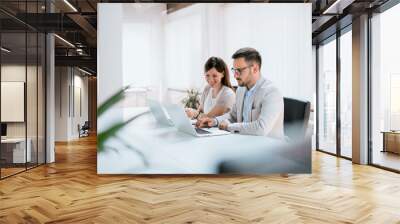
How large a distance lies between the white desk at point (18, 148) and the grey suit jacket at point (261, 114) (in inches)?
139

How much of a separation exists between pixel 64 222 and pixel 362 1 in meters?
6.08

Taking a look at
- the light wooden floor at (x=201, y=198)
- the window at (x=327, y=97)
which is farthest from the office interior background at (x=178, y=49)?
the window at (x=327, y=97)

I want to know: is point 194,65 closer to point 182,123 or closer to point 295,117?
point 182,123

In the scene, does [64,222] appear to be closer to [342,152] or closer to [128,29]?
[128,29]

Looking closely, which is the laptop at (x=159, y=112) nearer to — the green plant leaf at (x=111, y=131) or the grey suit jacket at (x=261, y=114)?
the green plant leaf at (x=111, y=131)

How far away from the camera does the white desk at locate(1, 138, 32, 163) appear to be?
6.41m

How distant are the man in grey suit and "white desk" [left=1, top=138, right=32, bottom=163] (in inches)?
126

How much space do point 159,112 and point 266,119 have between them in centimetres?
176

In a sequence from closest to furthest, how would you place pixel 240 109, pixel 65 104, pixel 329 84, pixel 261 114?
pixel 261 114 → pixel 240 109 → pixel 329 84 → pixel 65 104

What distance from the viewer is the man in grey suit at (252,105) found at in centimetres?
621

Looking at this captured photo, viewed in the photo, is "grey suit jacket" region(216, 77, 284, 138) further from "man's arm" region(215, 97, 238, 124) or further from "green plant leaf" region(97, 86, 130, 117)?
"green plant leaf" region(97, 86, 130, 117)

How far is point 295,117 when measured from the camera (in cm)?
634

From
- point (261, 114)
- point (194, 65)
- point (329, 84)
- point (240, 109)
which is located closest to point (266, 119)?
point (261, 114)

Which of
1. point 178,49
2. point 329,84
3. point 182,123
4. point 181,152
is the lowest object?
point 181,152
